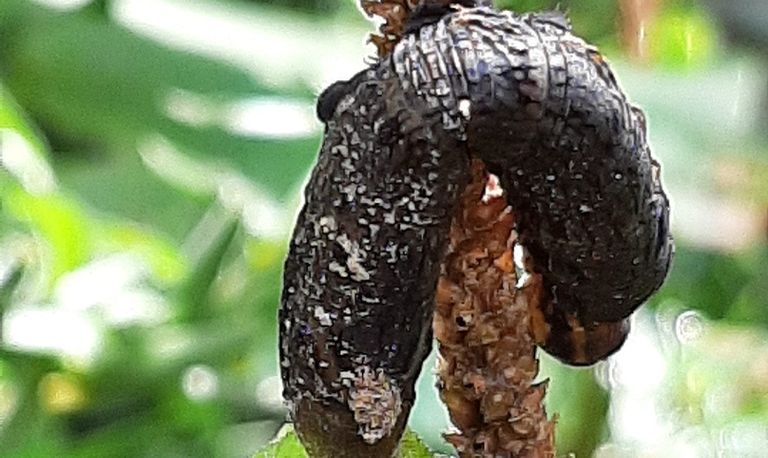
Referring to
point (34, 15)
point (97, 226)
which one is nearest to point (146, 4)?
point (34, 15)

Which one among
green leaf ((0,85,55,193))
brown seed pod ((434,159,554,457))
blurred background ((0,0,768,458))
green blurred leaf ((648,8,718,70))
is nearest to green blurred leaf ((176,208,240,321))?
blurred background ((0,0,768,458))

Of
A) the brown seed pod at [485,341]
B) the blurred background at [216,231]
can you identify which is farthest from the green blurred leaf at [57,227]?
the brown seed pod at [485,341]

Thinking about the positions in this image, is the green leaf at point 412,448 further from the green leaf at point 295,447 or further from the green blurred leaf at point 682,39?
the green blurred leaf at point 682,39

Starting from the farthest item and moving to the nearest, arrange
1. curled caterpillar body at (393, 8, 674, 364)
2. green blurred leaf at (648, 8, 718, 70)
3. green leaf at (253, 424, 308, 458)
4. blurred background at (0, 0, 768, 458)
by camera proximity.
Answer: green blurred leaf at (648, 8, 718, 70) → blurred background at (0, 0, 768, 458) → green leaf at (253, 424, 308, 458) → curled caterpillar body at (393, 8, 674, 364)

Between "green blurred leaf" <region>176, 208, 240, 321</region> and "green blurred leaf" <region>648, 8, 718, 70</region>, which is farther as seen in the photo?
"green blurred leaf" <region>648, 8, 718, 70</region>

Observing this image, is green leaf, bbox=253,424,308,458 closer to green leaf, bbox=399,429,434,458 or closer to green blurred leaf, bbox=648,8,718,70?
green leaf, bbox=399,429,434,458

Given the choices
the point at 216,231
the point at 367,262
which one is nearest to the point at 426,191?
the point at 367,262

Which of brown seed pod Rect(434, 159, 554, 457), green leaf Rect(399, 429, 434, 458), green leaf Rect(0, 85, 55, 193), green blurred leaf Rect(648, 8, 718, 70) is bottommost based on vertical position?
green blurred leaf Rect(648, 8, 718, 70)

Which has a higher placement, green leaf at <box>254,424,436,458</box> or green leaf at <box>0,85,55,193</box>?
green leaf at <box>254,424,436,458</box>
